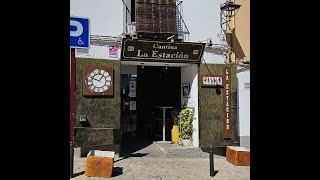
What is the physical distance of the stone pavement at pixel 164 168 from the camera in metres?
7.62

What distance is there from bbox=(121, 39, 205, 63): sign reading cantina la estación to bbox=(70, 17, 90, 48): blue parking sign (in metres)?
2.93

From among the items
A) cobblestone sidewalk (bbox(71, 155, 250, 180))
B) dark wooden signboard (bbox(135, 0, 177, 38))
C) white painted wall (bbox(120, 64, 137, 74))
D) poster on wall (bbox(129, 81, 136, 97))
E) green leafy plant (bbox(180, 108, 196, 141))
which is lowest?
cobblestone sidewalk (bbox(71, 155, 250, 180))

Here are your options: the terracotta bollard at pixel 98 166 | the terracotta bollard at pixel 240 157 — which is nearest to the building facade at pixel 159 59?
the terracotta bollard at pixel 240 157

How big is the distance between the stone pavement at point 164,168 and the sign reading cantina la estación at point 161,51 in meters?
3.03

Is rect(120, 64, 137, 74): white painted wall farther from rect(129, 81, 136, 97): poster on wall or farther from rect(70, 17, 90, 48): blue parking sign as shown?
rect(70, 17, 90, 48): blue parking sign

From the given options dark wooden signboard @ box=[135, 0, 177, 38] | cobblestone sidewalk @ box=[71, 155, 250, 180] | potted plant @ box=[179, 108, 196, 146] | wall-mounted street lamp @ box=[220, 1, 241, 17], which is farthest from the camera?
potted plant @ box=[179, 108, 196, 146]

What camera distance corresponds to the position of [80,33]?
6008 mm

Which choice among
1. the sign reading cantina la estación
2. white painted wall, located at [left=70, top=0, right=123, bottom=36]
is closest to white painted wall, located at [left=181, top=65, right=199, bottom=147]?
the sign reading cantina la estación

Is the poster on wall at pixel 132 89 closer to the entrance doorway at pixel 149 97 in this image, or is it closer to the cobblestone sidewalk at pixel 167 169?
the entrance doorway at pixel 149 97

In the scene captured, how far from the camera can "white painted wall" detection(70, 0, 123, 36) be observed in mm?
9211

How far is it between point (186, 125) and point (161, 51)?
2681 mm

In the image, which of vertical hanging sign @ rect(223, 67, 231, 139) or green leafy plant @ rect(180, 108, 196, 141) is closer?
vertical hanging sign @ rect(223, 67, 231, 139)
